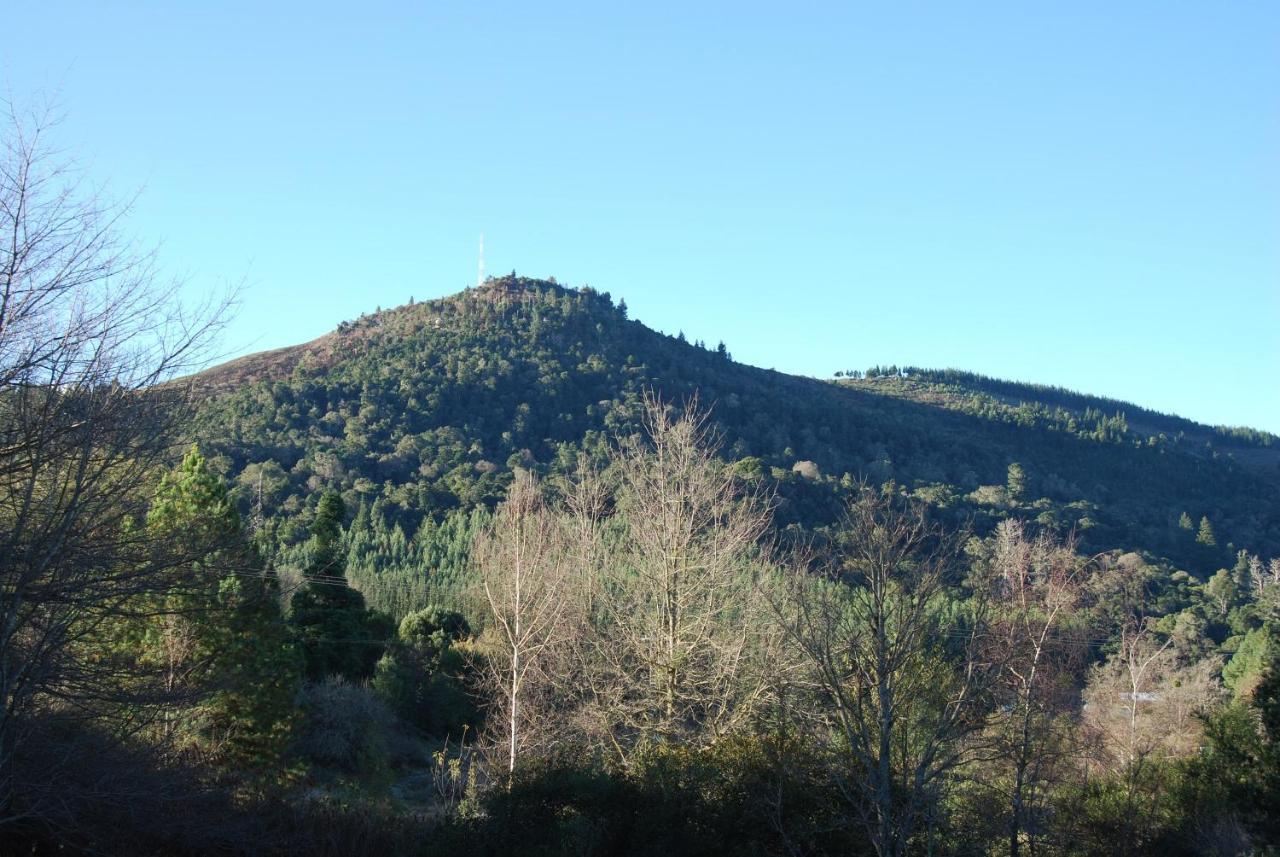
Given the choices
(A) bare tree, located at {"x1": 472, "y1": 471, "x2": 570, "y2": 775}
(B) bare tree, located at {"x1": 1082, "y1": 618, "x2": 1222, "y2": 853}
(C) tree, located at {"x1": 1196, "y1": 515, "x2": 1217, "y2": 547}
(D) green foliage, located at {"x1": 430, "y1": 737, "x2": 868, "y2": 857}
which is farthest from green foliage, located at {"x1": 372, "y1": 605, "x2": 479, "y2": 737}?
(C) tree, located at {"x1": 1196, "y1": 515, "x2": 1217, "y2": 547}

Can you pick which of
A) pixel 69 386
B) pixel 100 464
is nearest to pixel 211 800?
pixel 100 464

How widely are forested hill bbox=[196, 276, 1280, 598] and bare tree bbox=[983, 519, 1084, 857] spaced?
34.0 metres

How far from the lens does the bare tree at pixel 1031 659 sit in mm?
13406

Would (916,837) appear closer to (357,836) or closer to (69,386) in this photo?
(357,836)

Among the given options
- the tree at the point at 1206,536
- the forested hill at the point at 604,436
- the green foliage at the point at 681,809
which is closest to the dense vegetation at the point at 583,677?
the green foliage at the point at 681,809

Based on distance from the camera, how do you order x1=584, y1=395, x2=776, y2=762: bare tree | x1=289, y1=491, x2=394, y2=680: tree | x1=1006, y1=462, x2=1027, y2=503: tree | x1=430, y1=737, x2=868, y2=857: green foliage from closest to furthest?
x1=430, y1=737, x2=868, y2=857: green foliage
x1=584, y1=395, x2=776, y2=762: bare tree
x1=289, y1=491, x2=394, y2=680: tree
x1=1006, y1=462, x2=1027, y2=503: tree

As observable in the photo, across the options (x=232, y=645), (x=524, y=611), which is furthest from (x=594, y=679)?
(x=232, y=645)

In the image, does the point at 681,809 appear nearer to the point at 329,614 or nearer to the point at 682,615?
the point at 682,615

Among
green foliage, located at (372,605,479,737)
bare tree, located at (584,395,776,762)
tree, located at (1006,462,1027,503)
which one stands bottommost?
green foliage, located at (372,605,479,737)

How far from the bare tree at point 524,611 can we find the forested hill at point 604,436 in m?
23.2

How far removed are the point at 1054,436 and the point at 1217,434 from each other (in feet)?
135

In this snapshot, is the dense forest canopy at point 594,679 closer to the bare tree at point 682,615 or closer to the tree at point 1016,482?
the bare tree at point 682,615

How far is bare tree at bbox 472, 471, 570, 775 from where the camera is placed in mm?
17094

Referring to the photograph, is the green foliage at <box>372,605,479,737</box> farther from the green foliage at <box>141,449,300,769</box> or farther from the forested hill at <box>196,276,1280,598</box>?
the forested hill at <box>196,276,1280,598</box>
